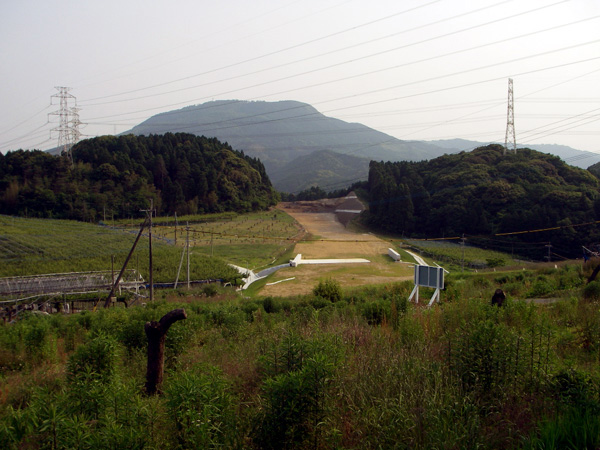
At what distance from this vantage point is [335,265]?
32094 mm

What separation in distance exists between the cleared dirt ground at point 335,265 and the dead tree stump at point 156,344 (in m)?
17.8

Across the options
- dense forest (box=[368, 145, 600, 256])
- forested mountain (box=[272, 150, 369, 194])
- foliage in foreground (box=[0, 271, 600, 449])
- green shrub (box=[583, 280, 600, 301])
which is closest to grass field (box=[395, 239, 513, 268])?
dense forest (box=[368, 145, 600, 256])

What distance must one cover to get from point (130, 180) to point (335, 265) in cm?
3067

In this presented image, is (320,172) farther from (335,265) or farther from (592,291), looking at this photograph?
(592,291)

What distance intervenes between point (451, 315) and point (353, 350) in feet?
7.08

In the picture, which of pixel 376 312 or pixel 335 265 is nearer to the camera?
pixel 376 312

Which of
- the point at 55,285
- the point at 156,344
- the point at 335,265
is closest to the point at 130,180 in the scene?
the point at 335,265

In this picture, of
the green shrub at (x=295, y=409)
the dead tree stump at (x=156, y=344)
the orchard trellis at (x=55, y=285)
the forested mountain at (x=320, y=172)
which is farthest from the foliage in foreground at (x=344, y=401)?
the forested mountain at (x=320, y=172)

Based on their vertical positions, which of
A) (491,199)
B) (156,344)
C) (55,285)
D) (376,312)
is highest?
(491,199)

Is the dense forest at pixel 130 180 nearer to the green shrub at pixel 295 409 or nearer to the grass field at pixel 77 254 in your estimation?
the grass field at pixel 77 254

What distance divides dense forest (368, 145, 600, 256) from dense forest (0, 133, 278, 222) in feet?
65.8

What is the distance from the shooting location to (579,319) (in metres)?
6.46

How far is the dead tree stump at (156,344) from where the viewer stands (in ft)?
14.5

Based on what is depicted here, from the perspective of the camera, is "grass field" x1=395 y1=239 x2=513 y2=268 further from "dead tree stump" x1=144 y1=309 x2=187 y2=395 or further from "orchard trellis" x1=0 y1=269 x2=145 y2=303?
"dead tree stump" x1=144 y1=309 x2=187 y2=395
